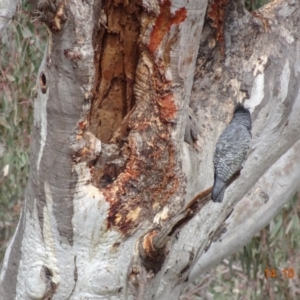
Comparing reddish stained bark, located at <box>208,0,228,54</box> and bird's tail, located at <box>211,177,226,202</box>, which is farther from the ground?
reddish stained bark, located at <box>208,0,228,54</box>

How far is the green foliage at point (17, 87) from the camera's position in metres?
2.21

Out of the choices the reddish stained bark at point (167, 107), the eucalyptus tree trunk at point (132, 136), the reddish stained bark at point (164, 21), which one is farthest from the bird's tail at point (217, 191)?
the reddish stained bark at point (164, 21)

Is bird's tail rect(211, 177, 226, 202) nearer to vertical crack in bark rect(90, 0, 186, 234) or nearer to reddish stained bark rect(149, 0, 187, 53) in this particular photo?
vertical crack in bark rect(90, 0, 186, 234)

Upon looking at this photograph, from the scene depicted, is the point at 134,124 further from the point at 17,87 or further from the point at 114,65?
the point at 17,87

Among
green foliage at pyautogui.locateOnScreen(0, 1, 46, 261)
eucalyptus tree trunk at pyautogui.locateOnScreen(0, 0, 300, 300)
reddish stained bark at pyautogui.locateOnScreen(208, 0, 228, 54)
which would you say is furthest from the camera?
green foliage at pyautogui.locateOnScreen(0, 1, 46, 261)

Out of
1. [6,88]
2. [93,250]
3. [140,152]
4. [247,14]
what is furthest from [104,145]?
[6,88]

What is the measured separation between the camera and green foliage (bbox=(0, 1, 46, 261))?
7.24ft

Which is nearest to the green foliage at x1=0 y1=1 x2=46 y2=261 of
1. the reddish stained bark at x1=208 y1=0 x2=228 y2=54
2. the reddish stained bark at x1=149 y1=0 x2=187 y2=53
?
the reddish stained bark at x1=208 y1=0 x2=228 y2=54

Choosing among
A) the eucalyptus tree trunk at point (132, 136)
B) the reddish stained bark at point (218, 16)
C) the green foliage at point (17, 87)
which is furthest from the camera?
the green foliage at point (17, 87)

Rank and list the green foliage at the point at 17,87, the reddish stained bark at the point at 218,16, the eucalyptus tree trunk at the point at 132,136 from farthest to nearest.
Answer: the green foliage at the point at 17,87, the reddish stained bark at the point at 218,16, the eucalyptus tree trunk at the point at 132,136

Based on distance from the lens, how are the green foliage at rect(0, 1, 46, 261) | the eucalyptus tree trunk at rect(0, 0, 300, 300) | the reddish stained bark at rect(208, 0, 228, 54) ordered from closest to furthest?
the eucalyptus tree trunk at rect(0, 0, 300, 300)
the reddish stained bark at rect(208, 0, 228, 54)
the green foliage at rect(0, 1, 46, 261)

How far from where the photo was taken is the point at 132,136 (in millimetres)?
1383

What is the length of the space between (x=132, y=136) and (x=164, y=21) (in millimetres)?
229

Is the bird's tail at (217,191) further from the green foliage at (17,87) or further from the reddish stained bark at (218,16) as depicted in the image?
the green foliage at (17,87)
